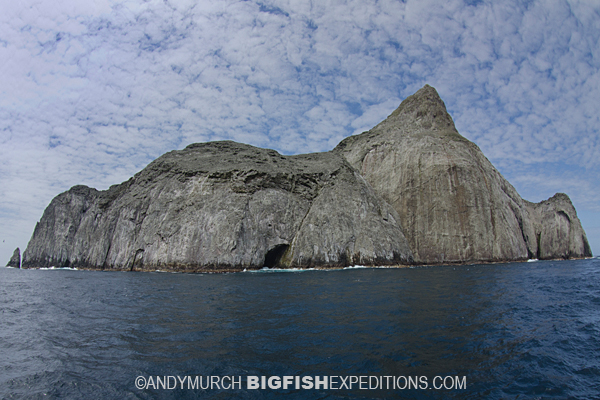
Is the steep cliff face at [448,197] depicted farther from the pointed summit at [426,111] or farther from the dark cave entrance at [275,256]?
the dark cave entrance at [275,256]

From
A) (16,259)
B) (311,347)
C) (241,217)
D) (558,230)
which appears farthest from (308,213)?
(16,259)

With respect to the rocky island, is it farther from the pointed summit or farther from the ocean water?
the ocean water

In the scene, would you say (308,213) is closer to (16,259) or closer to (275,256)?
(275,256)

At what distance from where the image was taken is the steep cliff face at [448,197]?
56969mm

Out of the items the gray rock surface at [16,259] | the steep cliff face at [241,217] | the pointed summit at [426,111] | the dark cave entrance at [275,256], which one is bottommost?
the gray rock surface at [16,259]

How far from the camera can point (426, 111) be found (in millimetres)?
76000

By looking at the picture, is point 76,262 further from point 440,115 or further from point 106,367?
point 440,115

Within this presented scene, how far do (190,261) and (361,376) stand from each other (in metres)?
42.3

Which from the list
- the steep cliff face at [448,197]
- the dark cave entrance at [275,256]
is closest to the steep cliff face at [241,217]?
the dark cave entrance at [275,256]

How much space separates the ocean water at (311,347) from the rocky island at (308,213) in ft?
101

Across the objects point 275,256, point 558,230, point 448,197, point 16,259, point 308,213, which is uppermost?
point 448,197

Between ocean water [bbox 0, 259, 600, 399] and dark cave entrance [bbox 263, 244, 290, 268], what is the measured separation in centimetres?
3212

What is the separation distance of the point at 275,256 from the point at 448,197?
3520 cm

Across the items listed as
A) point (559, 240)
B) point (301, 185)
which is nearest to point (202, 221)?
point (301, 185)
